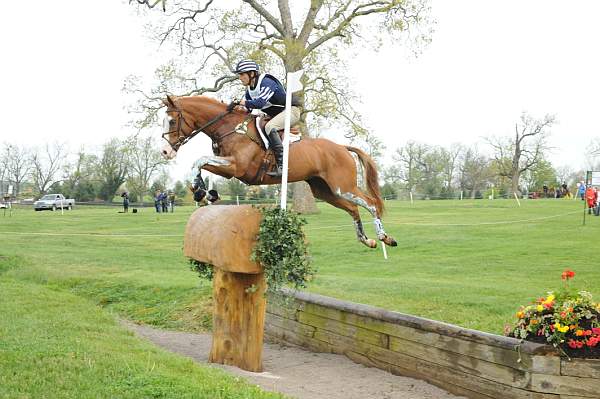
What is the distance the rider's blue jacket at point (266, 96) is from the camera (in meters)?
5.56

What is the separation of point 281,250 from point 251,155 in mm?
968

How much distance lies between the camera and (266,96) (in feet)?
18.2

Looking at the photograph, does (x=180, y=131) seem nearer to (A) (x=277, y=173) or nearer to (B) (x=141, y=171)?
(A) (x=277, y=173)

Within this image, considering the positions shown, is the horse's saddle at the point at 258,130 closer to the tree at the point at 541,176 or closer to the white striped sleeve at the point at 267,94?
the white striped sleeve at the point at 267,94

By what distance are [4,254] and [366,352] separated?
Result: 11432 mm

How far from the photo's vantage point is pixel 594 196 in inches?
944

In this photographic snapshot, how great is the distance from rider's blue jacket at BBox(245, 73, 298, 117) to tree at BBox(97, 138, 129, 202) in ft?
163

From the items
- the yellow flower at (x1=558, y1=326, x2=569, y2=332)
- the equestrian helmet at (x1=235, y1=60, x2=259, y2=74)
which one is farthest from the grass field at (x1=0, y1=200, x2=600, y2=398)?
the equestrian helmet at (x1=235, y1=60, x2=259, y2=74)

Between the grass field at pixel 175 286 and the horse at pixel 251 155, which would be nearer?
the grass field at pixel 175 286

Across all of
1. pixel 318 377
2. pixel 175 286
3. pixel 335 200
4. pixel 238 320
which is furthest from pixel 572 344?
pixel 175 286

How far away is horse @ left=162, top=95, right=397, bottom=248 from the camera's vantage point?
5363 millimetres

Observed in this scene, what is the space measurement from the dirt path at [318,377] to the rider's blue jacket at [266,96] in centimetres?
260

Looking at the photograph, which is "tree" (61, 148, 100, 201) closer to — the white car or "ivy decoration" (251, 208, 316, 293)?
the white car

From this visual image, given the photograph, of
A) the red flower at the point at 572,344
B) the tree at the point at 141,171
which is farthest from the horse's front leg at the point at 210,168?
the tree at the point at 141,171
